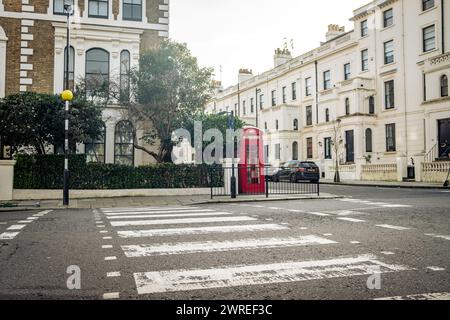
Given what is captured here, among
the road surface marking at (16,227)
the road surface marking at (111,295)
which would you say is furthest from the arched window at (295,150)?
the road surface marking at (111,295)

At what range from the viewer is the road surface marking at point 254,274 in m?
4.27

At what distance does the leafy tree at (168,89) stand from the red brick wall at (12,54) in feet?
24.0

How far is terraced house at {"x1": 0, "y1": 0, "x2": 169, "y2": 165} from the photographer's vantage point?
70.5ft

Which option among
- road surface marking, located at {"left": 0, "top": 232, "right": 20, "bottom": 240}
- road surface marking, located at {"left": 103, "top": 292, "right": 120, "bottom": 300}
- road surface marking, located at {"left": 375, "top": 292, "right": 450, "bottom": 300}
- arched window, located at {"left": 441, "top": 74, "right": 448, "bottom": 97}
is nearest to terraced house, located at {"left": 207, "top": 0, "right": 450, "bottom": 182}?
arched window, located at {"left": 441, "top": 74, "right": 448, "bottom": 97}

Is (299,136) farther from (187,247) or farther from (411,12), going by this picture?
(187,247)

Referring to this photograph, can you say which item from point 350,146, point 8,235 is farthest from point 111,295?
point 350,146

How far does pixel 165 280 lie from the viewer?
4461 mm

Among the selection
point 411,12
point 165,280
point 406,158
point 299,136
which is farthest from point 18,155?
point 299,136

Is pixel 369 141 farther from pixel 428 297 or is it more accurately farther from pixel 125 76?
pixel 428 297

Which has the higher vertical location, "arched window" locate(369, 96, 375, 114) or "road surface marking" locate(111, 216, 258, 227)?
"arched window" locate(369, 96, 375, 114)

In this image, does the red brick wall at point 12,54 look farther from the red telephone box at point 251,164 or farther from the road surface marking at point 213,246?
the road surface marking at point 213,246

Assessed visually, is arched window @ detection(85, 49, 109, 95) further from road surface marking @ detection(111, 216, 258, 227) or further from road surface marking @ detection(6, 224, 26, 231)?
road surface marking @ detection(111, 216, 258, 227)

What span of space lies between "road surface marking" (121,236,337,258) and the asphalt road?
0.7 inches
